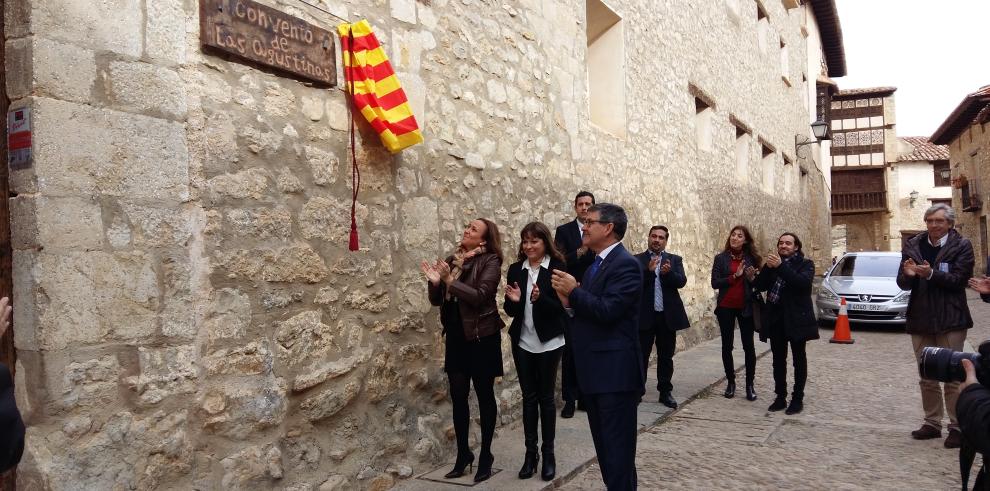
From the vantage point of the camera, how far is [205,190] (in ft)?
10.3

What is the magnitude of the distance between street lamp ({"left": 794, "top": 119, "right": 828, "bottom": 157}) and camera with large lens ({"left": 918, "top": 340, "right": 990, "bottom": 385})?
1570 centimetres

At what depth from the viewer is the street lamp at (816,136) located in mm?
17078

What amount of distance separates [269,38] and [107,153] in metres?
1.02

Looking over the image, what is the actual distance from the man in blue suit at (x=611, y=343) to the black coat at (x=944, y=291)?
110 inches

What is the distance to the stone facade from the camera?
2617mm

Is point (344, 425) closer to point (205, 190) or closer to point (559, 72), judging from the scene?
point (205, 190)

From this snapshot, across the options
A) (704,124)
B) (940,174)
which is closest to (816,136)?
(704,124)

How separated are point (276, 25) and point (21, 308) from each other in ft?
5.54

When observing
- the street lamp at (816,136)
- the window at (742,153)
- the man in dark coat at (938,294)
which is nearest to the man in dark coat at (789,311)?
the man in dark coat at (938,294)

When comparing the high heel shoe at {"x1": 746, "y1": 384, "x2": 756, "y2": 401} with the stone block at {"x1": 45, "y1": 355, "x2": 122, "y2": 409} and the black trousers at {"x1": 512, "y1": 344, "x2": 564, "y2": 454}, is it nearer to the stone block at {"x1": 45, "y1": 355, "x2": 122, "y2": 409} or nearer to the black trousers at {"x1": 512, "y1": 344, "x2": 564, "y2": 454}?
the black trousers at {"x1": 512, "y1": 344, "x2": 564, "y2": 454}

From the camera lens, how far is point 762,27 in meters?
15.6

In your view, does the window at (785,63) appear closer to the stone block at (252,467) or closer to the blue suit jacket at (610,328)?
the blue suit jacket at (610,328)

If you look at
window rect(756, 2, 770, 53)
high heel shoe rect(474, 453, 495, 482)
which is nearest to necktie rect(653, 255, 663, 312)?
high heel shoe rect(474, 453, 495, 482)

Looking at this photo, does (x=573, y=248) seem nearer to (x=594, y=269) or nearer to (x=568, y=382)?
(x=568, y=382)
